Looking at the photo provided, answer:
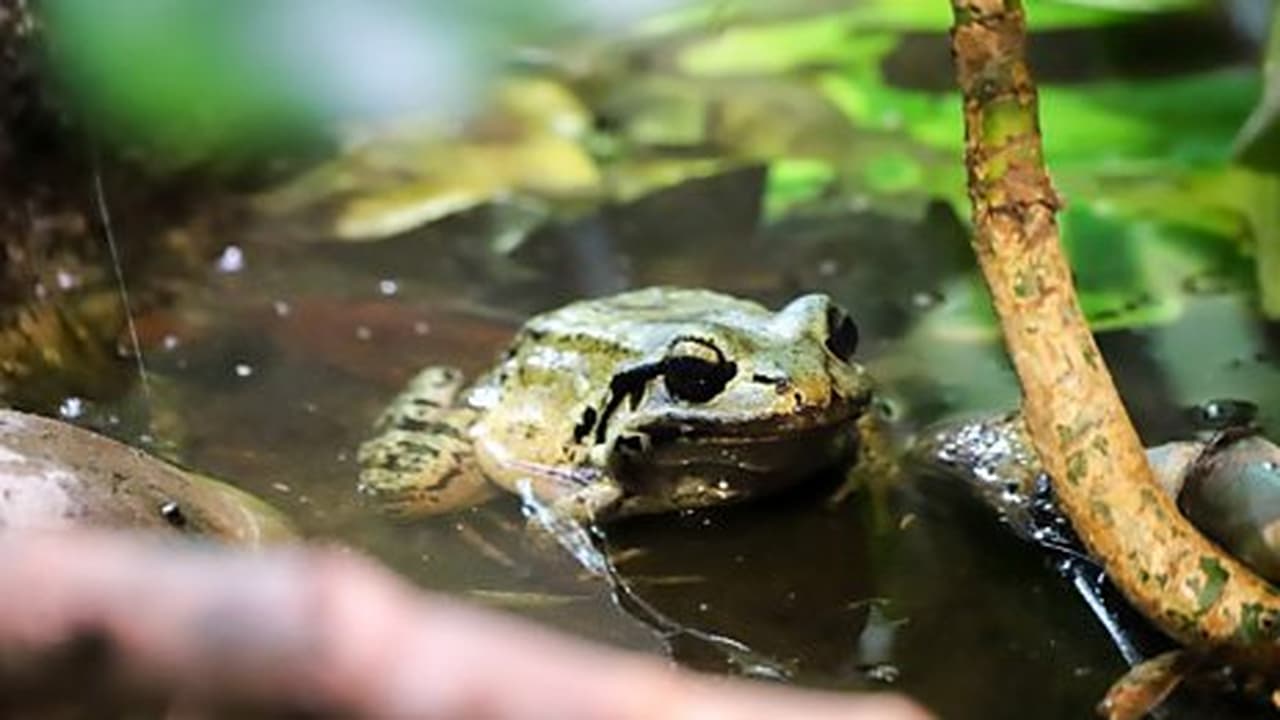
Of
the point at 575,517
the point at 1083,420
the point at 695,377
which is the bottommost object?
the point at 575,517

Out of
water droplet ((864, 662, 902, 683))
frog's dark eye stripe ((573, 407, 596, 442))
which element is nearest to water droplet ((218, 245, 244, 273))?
frog's dark eye stripe ((573, 407, 596, 442))

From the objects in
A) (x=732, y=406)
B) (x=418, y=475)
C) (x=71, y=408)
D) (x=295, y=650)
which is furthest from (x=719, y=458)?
(x=295, y=650)

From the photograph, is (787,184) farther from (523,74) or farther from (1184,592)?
(1184,592)

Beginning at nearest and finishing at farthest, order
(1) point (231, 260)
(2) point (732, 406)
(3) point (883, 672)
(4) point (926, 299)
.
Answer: (3) point (883, 672) → (2) point (732, 406) → (4) point (926, 299) → (1) point (231, 260)

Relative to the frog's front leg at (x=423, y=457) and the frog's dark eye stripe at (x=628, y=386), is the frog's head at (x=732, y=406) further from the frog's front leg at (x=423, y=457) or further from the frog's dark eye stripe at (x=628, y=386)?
the frog's front leg at (x=423, y=457)

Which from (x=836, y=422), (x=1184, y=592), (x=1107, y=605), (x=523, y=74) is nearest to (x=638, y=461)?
(x=836, y=422)

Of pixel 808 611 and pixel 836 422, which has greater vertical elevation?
pixel 836 422

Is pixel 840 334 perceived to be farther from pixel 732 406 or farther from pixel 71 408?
pixel 71 408
